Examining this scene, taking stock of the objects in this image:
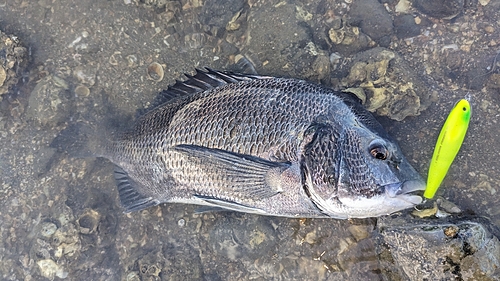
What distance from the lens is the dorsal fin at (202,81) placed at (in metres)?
2.90

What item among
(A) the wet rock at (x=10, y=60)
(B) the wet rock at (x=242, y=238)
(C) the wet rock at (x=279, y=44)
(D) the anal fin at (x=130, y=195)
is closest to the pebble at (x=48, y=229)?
(D) the anal fin at (x=130, y=195)

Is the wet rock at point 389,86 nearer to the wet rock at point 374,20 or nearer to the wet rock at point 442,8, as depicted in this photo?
the wet rock at point 374,20

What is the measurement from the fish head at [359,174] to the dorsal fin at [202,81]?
0.85 meters

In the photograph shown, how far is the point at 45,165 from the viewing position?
3.97m

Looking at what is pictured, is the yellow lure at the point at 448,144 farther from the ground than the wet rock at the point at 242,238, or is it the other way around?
the yellow lure at the point at 448,144

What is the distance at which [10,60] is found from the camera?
378 centimetres

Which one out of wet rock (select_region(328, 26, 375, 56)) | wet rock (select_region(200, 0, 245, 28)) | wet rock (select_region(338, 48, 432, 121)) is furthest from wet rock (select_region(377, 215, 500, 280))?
wet rock (select_region(200, 0, 245, 28))

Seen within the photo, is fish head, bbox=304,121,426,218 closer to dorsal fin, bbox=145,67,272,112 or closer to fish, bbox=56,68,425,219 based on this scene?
fish, bbox=56,68,425,219

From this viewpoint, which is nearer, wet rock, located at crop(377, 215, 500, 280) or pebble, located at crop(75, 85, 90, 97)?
wet rock, located at crop(377, 215, 500, 280)

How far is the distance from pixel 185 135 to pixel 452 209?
2337 mm

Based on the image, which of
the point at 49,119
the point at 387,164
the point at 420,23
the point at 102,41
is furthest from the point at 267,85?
the point at 49,119

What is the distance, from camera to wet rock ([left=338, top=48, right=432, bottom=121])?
3094 mm

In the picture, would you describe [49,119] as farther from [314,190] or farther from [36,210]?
[314,190]

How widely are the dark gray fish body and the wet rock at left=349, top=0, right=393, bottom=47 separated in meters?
1.25
